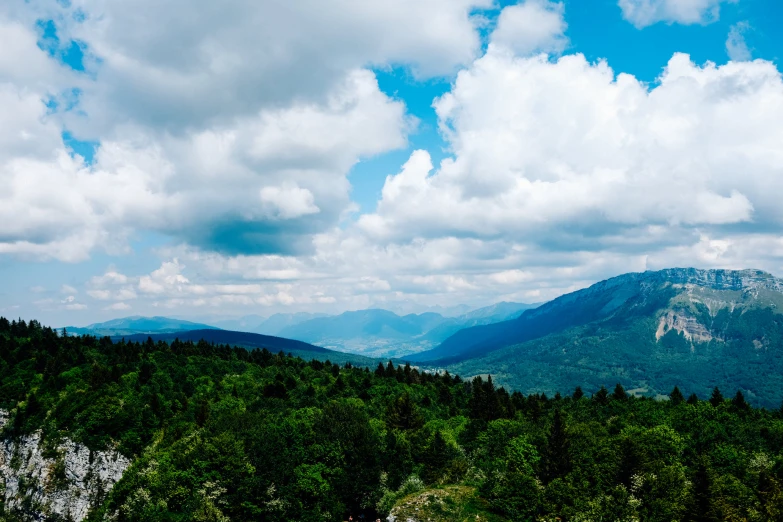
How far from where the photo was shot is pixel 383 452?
90750 millimetres

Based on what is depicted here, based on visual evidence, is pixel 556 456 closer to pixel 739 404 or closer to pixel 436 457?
pixel 436 457

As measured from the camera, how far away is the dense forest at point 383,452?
5862 centimetres

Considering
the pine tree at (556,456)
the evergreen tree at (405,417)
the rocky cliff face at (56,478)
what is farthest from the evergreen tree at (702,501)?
the rocky cliff face at (56,478)

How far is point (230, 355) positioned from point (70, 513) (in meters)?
104

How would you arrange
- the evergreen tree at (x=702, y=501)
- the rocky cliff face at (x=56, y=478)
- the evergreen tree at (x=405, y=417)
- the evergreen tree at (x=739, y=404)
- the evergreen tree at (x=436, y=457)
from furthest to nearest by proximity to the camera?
the evergreen tree at (x=739, y=404) < the evergreen tree at (x=405, y=417) < the rocky cliff face at (x=56, y=478) < the evergreen tree at (x=436, y=457) < the evergreen tree at (x=702, y=501)

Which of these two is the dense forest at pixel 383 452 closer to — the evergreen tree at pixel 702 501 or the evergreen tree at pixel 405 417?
the evergreen tree at pixel 702 501

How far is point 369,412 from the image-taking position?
403 feet

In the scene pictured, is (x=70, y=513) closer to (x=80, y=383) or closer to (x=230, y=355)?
(x=80, y=383)

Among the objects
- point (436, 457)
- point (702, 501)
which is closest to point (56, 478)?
point (436, 457)

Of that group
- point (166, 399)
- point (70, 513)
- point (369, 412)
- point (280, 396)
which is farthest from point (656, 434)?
point (70, 513)

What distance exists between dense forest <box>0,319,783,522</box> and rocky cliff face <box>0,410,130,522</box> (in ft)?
8.52

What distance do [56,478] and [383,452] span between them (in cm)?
6991

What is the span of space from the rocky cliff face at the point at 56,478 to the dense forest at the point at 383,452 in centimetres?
260

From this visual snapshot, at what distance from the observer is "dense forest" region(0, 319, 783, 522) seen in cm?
5862
